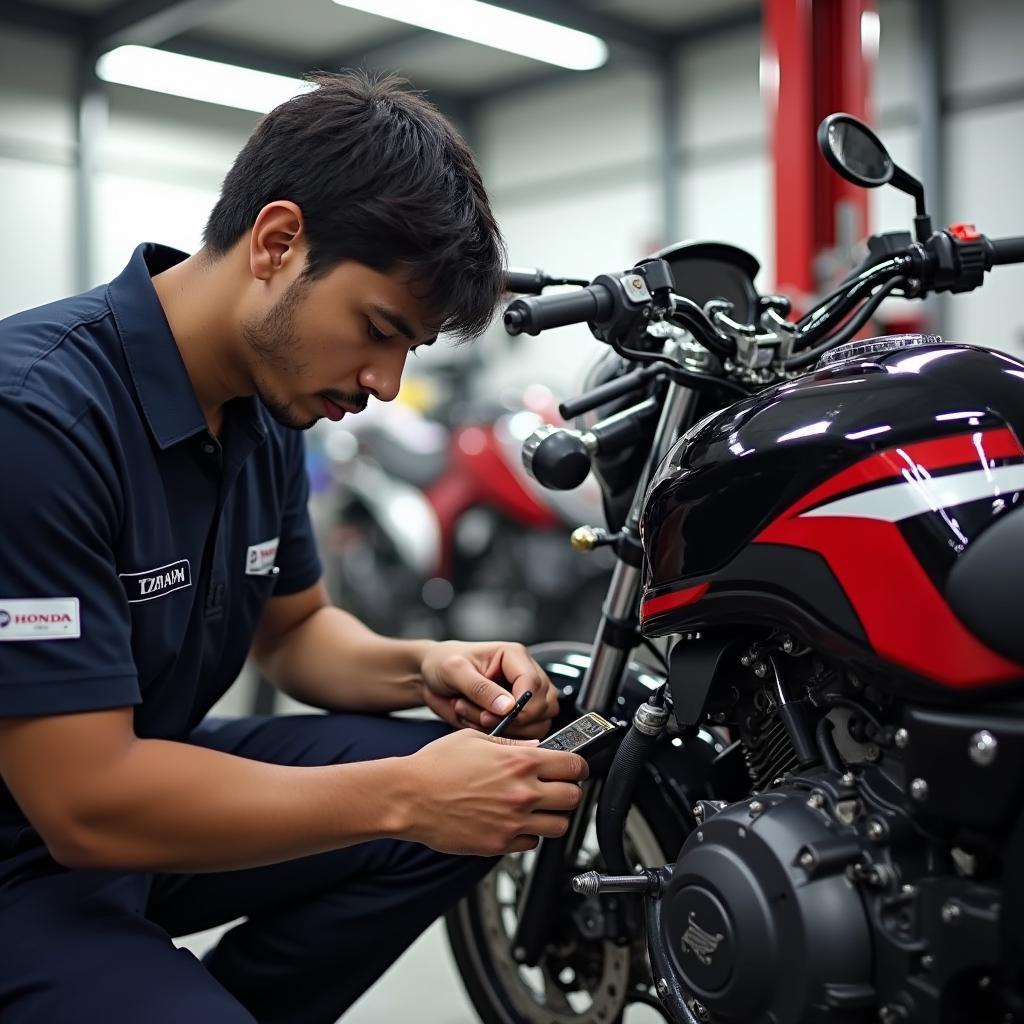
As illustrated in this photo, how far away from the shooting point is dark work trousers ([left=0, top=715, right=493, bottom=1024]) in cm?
103

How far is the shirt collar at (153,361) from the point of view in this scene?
1040mm

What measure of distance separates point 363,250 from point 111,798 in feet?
1.65

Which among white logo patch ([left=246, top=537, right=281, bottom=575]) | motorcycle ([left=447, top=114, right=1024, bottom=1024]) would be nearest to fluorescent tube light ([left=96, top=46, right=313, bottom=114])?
white logo patch ([left=246, top=537, right=281, bottom=575])

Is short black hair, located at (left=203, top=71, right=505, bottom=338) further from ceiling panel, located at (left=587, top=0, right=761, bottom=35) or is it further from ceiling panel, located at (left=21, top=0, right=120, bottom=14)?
ceiling panel, located at (left=21, top=0, right=120, bottom=14)

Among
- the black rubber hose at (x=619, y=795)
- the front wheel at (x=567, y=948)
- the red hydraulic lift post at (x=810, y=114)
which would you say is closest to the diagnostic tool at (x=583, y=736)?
the black rubber hose at (x=619, y=795)

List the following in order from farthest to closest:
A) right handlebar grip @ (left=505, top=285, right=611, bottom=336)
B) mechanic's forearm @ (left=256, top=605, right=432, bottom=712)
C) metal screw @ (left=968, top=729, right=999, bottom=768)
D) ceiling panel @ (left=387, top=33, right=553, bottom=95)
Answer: ceiling panel @ (left=387, top=33, right=553, bottom=95) → mechanic's forearm @ (left=256, top=605, right=432, bottom=712) → right handlebar grip @ (left=505, top=285, right=611, bottom=336) → metal screw @ (left=968, top=729, right=999, bottom=768)

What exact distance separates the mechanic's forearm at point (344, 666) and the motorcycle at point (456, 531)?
2229 mm

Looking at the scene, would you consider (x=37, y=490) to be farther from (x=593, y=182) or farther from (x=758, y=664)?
(x=593, y=182)

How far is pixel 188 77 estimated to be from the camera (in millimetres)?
7309

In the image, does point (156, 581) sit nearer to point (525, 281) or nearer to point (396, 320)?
point (396, 320)

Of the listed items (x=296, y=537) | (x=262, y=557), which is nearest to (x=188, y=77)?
(x=296, y=537)

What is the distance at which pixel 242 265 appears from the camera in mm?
1057

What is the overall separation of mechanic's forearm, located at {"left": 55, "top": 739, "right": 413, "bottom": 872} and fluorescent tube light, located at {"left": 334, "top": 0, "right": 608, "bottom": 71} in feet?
18.3

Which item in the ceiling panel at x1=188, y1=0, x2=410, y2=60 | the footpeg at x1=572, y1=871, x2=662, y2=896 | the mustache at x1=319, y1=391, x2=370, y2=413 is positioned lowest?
the footpeg at x1=572, y1=871, x2=662, y2=896
